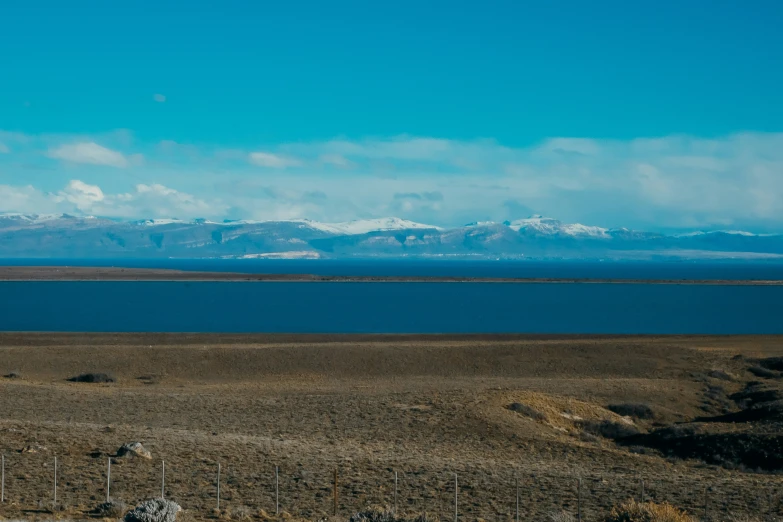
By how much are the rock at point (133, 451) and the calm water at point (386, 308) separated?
5035 centimetres

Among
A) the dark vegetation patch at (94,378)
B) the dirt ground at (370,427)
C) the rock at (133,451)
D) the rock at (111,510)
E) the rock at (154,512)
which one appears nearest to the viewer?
the rock at (154,512)

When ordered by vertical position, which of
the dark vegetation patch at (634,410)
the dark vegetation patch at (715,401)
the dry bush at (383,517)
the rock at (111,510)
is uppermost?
the dry bush at (383,517)

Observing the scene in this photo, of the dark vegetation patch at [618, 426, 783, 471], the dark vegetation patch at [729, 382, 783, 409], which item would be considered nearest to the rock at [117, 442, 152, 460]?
the dark vegetation patch at [618, 426, 783, 471]

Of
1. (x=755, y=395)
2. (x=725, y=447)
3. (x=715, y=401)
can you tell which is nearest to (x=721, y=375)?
(x=755, y=395)

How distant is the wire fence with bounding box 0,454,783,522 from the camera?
1691cm

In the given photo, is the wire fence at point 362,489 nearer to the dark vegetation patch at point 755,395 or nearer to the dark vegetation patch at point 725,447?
the dark vegetation patch at point 725,447

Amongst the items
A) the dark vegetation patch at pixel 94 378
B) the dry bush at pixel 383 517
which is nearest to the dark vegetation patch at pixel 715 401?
the dry bush at pixel 383 517

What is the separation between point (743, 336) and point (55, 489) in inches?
2362

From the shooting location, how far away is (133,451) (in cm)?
2069

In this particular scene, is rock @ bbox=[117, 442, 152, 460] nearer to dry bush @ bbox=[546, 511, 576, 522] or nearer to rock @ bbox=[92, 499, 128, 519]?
rock @ bbox=[92, 499, 128, 519]

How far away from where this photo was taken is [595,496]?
1836cm

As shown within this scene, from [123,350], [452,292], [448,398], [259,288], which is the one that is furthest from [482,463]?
[259,288]

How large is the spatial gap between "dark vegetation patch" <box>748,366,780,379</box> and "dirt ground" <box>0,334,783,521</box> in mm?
374

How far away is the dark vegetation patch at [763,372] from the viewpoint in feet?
145
